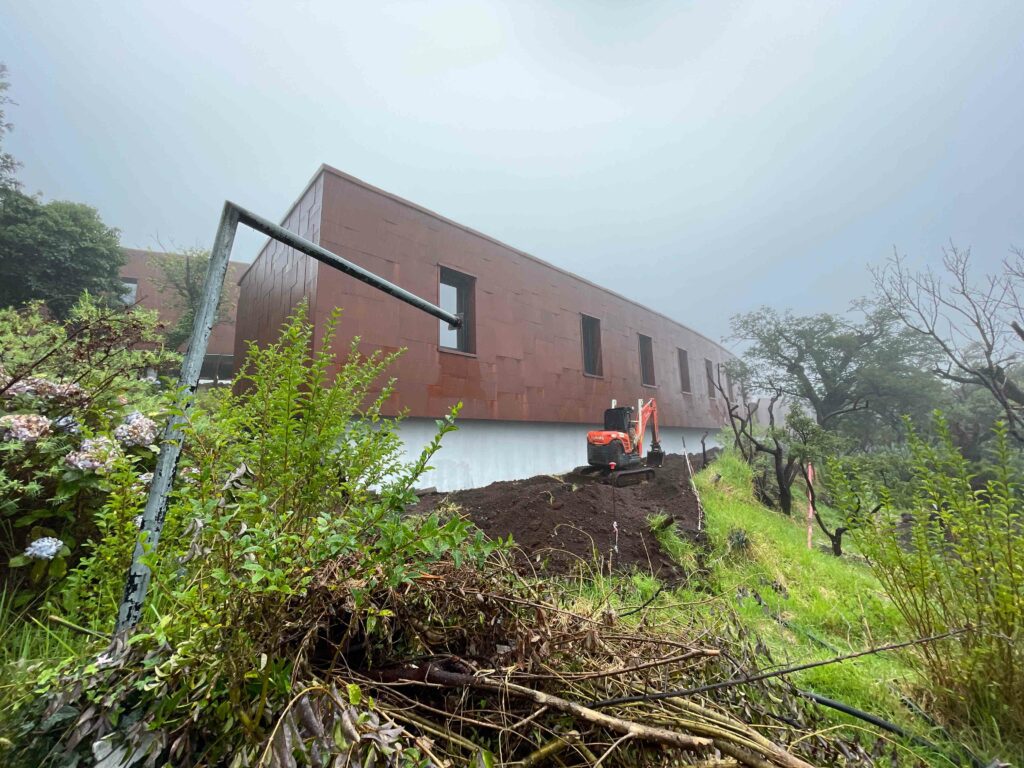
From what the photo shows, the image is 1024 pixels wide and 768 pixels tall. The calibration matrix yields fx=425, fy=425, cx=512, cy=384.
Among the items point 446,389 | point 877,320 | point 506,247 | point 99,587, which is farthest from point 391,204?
point 877,320

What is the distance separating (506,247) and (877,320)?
717 inches

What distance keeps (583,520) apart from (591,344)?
25.4 feet

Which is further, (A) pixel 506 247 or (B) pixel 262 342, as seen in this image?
(A) pixel 506 247

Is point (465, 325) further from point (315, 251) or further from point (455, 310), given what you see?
point (315, 251)

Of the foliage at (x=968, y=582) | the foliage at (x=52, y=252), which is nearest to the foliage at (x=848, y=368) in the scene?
the foliage at (x=968, y=582)

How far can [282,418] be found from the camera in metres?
0.98

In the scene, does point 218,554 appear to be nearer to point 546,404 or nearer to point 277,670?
point 277,670

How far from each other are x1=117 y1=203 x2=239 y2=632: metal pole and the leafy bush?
39 millimetres

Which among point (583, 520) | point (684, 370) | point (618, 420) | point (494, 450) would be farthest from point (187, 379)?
point (684, 370)

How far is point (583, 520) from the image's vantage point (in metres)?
4.72

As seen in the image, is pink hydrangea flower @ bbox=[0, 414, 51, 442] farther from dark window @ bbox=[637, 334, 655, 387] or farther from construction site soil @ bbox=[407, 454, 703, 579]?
dark window @ bbox=[637, 334, 655, 387]

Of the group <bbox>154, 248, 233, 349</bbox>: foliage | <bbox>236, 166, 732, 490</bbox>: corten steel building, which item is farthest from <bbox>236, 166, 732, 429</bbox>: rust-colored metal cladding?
<bbox>154, 248, 233, 349</bbox>: foliage

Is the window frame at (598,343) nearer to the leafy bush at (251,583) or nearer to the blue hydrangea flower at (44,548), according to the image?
the blue hydrangea flower at (44,548)

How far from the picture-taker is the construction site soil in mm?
3939
